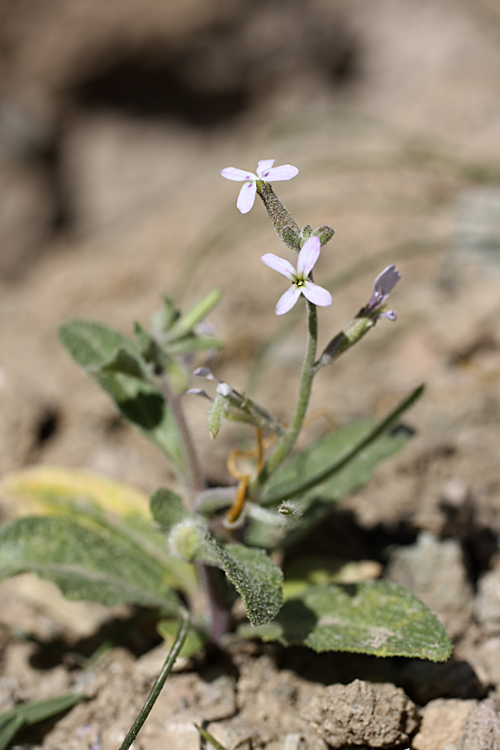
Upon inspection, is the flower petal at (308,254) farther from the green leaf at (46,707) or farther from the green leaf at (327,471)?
the green leaf at (46,707)

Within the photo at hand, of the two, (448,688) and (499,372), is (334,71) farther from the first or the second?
(448,688)

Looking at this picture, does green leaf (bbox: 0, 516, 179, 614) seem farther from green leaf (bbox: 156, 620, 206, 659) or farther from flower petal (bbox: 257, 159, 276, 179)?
flower petal (bbox: 257, 159, 276, 179)

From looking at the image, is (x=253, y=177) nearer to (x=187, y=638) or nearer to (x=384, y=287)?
(x=384, y=287)

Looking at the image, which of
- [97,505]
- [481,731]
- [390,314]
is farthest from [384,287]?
[97,505]

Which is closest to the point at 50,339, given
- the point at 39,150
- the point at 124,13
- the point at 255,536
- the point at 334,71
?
the point at 255,536

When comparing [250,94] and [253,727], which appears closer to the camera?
[253,727]

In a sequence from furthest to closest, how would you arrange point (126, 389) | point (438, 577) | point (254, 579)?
point (126, 389) < point (438, 577) < point (254, 579)
